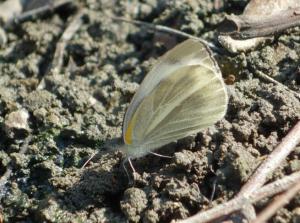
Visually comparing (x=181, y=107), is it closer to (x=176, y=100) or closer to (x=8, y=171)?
(x=176, y=100)

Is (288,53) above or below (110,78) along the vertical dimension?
above

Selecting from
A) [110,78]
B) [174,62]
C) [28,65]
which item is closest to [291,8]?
[174,62]

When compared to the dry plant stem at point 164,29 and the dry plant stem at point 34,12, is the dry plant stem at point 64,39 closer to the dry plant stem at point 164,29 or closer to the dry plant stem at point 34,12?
the dry plant stem at point 34,12

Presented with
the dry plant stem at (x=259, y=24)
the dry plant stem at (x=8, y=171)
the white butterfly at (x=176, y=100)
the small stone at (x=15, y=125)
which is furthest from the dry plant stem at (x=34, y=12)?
the white butterfly at (x=176, y=100)

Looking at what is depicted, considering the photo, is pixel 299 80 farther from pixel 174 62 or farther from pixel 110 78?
pixel 110 78

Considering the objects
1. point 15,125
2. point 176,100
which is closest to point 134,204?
point 176,100

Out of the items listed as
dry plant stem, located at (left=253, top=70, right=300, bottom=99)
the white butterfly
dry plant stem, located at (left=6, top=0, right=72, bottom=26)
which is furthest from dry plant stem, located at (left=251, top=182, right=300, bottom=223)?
dry plant stem, located at (left=6, top=0, right=72, bottom=26)
